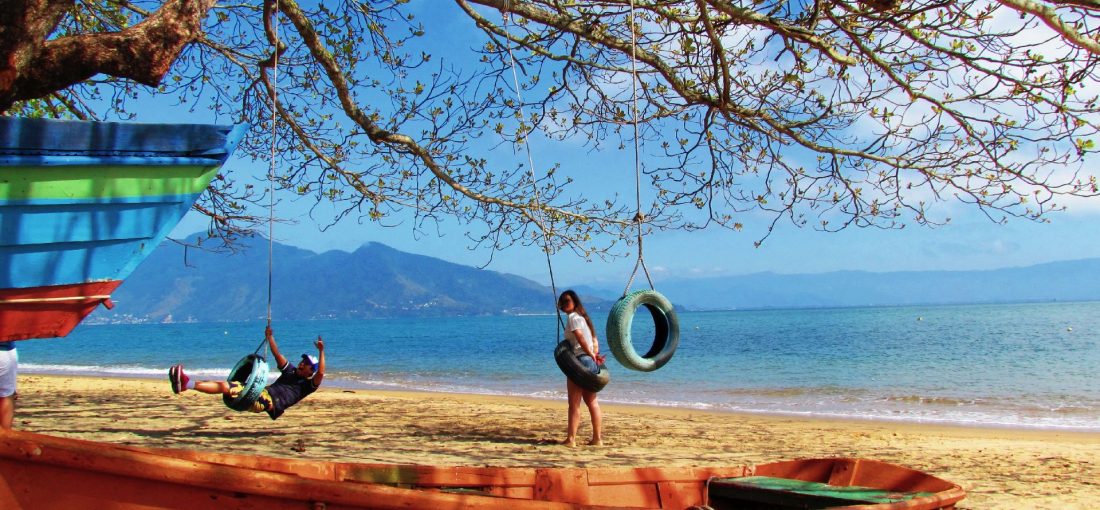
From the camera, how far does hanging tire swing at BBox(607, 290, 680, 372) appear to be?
529cm

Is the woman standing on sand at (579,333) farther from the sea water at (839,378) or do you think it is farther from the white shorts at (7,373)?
the sea water at (839,378)

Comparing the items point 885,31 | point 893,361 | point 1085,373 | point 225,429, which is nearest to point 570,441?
point 225,429

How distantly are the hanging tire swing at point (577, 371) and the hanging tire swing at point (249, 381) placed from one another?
2344 millimetres

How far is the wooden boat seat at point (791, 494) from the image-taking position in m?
4.13

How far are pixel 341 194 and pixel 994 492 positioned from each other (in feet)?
23.5

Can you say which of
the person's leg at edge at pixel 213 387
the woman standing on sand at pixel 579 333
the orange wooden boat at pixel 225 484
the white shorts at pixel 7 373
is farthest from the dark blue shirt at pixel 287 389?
the orange wooden boat at pixel 225 484

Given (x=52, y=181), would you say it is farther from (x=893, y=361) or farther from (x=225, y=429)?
(x=893, y=361)

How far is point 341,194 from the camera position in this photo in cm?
910

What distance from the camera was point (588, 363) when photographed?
6621 mm

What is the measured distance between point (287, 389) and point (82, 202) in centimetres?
292

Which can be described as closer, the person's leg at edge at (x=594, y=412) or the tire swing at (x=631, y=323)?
the tire swing at (x=631, y=323)

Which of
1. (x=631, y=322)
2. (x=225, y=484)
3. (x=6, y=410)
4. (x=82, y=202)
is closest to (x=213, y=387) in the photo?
(x=6, y=410)

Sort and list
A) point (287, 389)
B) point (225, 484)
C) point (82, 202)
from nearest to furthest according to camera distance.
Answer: point (225, 484) < point (82, 202) < point (287, 389)

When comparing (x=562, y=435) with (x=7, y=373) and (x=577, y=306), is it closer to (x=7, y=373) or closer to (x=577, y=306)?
(x=577, y=306)
